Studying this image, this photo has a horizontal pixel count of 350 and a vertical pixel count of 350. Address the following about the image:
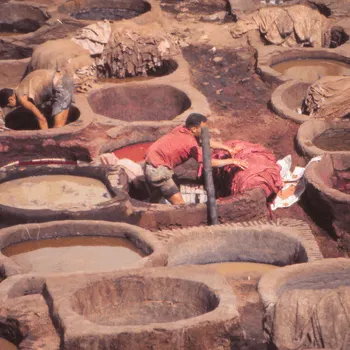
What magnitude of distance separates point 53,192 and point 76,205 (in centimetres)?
58

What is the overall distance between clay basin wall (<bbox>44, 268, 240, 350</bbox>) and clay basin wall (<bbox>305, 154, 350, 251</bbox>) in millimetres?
3463

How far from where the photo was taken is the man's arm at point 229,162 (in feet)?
43.2

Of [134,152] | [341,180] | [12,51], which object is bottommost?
[12,51]

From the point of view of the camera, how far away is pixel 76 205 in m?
12.3

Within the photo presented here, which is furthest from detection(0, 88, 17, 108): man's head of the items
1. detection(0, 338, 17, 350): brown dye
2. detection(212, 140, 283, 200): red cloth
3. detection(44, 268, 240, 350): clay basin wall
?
detection(0, 338, 17, 350): brown dye

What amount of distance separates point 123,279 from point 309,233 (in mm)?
2871

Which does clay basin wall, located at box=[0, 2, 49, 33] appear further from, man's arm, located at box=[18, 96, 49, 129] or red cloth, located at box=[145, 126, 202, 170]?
red cloth, located at box=[145, 126, 202, 170]

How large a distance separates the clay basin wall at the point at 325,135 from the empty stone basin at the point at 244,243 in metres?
2.99

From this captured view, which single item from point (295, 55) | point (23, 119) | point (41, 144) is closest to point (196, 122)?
point (41, 144)

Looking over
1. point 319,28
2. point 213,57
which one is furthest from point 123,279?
point 319,28

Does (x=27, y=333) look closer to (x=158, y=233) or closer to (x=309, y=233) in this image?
(x=158, y=233)

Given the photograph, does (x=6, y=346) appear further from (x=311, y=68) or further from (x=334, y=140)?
(x=311, y=68)

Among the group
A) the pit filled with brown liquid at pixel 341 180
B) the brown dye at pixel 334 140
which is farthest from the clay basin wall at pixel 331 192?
the brown dye at pixel 334 140

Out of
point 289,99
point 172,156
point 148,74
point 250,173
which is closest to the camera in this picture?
point 172,156
